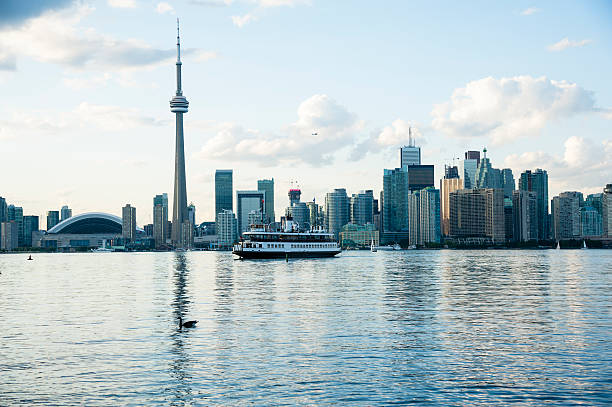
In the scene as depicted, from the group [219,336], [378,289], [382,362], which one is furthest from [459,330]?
[378,289]

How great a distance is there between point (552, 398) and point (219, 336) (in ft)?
87.5

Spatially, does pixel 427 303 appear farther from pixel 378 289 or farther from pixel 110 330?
pixel 110 330

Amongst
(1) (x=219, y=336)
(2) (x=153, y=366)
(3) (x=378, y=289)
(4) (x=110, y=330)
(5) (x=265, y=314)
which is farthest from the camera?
(3) (x=378, y=289)

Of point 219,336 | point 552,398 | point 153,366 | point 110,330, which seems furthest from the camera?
point 110,330

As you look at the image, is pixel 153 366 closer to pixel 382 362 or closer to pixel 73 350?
pixel 73 350

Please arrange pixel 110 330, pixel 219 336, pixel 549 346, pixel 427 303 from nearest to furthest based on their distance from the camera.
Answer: pixel 549 346, pixel 219 336, pixel 110 330, pixel 427 303

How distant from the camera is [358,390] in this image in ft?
115

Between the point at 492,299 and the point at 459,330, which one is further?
the point at 492,299

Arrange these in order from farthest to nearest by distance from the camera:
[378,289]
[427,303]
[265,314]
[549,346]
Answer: [378,289]
[427,303]
[265,314]
[549,346]

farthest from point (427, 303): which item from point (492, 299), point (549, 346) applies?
point (549, 346)

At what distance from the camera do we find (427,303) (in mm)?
74812

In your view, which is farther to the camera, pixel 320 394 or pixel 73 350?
pixel 73 350

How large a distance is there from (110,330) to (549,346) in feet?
112

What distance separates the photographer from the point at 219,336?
5250 cm
